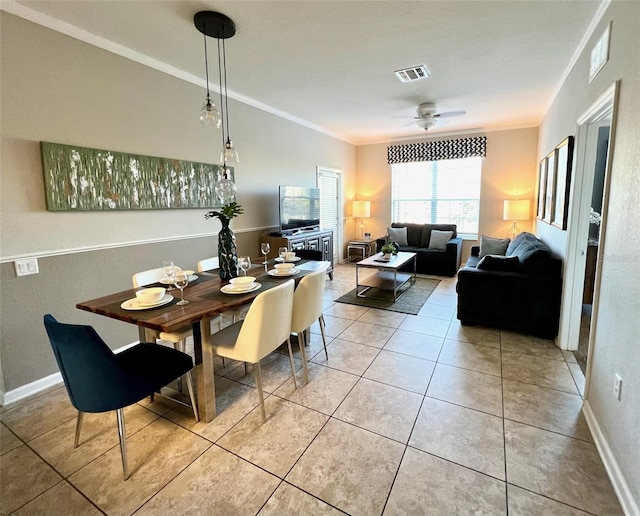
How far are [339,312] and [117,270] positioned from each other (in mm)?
2465

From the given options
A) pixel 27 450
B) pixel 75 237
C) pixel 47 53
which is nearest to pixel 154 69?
pixel 47 53

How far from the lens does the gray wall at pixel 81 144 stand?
2299 millimetres

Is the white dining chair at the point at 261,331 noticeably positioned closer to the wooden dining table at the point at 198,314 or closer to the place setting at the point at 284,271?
the wooden dining table at the point at 198,314

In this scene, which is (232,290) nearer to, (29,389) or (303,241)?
(29,389)

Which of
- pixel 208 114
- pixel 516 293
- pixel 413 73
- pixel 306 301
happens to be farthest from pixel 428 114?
pixel 306 301

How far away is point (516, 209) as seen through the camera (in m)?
5.87

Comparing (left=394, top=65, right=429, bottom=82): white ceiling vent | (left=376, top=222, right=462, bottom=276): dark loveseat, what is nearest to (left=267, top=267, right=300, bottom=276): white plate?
(left=394, top=65, right=429, bottom=82): white ceiling vent

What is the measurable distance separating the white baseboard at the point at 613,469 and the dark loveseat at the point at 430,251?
402cm

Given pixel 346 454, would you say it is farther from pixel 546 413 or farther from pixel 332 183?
pixel 332 183

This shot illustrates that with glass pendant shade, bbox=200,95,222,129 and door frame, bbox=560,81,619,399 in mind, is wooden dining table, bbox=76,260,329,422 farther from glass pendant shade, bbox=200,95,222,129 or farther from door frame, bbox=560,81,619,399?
door frame, bbox=560,81,619,399

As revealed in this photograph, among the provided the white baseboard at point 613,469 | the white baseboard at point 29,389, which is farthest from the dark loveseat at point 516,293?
the white baseboard at point 29,389

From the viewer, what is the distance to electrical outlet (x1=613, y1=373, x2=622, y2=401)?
1648 millimetres

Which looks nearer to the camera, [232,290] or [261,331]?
[261,331]

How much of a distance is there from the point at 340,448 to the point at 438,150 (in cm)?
628
